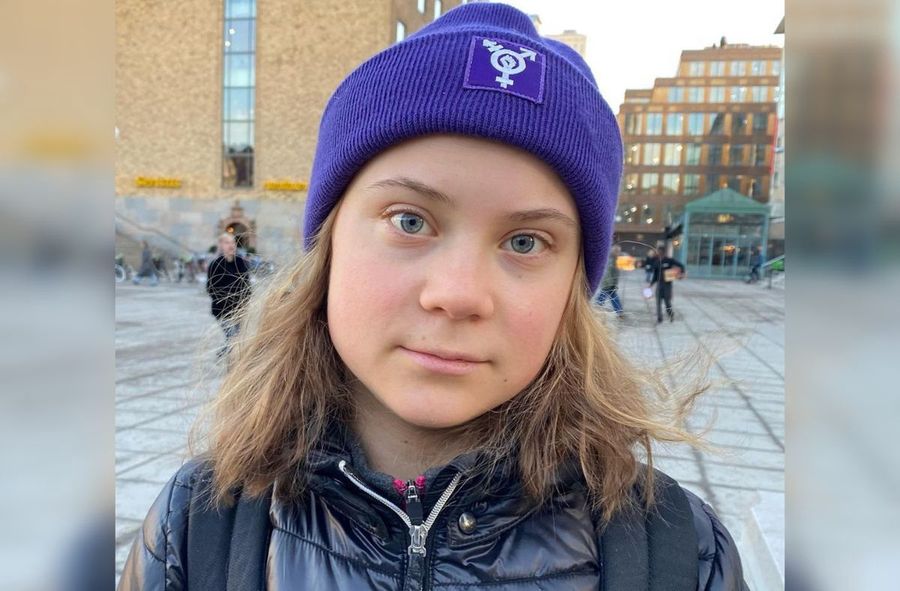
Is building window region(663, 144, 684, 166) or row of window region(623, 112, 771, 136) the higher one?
row of window region(623, 112, 771, 136)

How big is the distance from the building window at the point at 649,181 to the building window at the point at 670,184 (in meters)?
0.65

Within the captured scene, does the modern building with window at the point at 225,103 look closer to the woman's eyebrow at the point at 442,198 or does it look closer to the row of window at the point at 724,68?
the woman's eyebrow at the point at 442,198

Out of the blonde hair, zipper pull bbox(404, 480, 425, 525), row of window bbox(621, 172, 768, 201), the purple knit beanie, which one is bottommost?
zipper pull bbox(404, 480, 425, 525)

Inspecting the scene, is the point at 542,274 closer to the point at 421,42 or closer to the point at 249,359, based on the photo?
the point at 421,42

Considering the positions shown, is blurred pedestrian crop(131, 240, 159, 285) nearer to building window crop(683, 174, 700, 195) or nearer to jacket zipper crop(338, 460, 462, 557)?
jacket zipper crop(338, 460, 462, 557)

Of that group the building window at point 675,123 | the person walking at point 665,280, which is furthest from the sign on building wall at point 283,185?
the building window at point 675,123

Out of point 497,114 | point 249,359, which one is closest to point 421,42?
point 497,114

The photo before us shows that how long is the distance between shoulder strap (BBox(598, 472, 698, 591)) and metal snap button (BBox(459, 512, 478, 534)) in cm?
22

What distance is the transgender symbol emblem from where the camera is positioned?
41.1 inches

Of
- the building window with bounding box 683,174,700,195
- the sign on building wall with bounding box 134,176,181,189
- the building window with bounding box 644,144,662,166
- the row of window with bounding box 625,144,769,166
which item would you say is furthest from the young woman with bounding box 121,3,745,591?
the building window with bounding box 683,174,700,195

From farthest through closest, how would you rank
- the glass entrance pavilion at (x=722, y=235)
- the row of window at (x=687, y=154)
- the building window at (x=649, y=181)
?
the building window at (x=649, y=181) → the row of window at (x=687, y=154) → the glass entrance pavilion at (x=722, y=235)

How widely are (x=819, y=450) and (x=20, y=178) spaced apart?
43 cm

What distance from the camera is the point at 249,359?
132 centimetres

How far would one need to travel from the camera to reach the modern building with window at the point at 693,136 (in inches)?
1548
